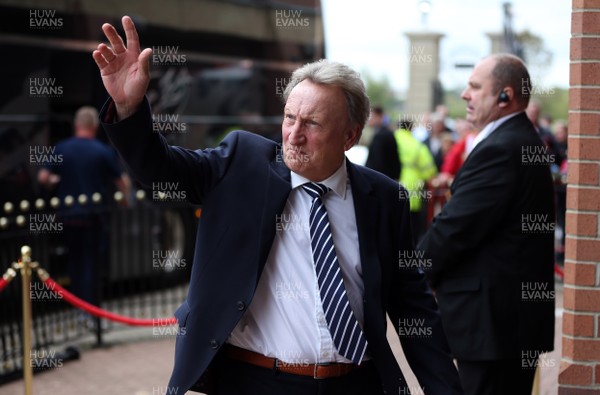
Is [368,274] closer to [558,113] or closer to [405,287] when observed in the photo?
[405,287]

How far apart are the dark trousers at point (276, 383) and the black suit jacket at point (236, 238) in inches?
3.3

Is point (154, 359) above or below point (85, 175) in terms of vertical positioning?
below

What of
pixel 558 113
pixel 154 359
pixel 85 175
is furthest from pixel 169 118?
pixel 558 113

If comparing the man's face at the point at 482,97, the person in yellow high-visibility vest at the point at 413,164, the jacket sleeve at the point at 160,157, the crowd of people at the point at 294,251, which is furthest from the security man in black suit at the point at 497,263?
the person in yellow high-visibility vest at the point at 413,164

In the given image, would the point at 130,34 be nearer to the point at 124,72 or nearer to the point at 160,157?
the point at 124,72

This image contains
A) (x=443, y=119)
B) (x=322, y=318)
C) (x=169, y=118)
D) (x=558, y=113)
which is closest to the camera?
(x=322, y=318)

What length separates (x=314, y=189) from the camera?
342cm

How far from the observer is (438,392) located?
3543 millimetres

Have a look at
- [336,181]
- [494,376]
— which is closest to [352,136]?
[336,181]

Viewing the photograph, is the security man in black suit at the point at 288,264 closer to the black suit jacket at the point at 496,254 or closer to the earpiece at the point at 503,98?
the black suit jacket at the point at 496,254

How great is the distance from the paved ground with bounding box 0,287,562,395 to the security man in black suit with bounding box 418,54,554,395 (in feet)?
7.90

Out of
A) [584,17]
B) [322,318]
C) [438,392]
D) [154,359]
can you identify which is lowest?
[154,359]

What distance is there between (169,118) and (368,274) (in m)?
8.09

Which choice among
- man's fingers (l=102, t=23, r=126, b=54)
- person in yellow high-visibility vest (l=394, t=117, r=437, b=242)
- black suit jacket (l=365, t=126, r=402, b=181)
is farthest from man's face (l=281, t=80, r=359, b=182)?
person in yellow high-visibility vest (l=394, t=117, r=437, b=242)
